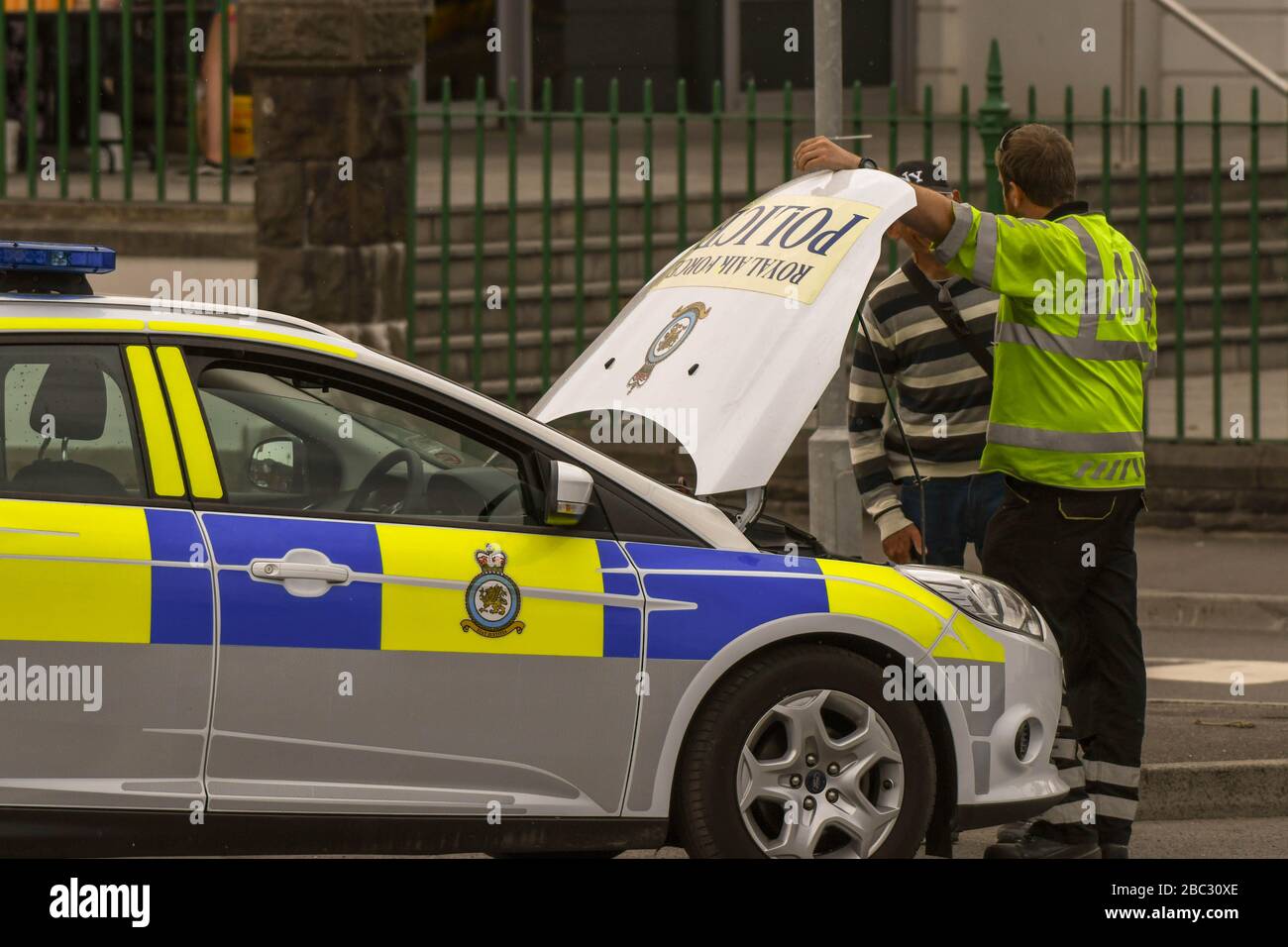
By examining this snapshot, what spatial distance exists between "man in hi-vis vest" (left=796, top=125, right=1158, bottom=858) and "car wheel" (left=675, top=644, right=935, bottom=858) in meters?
0.63

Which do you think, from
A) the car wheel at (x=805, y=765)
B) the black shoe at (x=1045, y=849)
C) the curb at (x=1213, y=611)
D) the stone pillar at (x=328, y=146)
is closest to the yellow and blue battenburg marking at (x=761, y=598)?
the car wheel at (x=805, y=765)

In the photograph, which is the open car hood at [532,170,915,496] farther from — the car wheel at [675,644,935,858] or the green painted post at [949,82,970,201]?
the green painted post at [949,82,970,201]

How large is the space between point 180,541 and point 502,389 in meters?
7.28

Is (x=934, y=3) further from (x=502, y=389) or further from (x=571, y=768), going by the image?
(x=571, y=768)

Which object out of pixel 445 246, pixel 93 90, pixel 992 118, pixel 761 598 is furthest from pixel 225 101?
pixel 761 598

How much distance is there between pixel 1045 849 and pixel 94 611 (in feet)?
8.31

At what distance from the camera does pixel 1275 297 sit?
14523mm

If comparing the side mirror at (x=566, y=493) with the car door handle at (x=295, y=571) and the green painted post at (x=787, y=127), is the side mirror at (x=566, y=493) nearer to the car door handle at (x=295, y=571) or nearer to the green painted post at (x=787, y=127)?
the car door handle at (x=295, y=571)

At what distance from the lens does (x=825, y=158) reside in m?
6.01

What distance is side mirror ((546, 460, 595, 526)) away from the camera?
5.33 meters

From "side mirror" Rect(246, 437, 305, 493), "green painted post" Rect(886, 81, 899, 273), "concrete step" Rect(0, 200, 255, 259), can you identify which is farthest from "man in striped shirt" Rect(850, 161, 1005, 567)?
"concrete step" Rect(0, 200, 255, 259)

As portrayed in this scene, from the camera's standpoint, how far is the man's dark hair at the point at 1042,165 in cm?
608

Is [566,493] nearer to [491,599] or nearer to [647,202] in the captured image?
[491,599]
